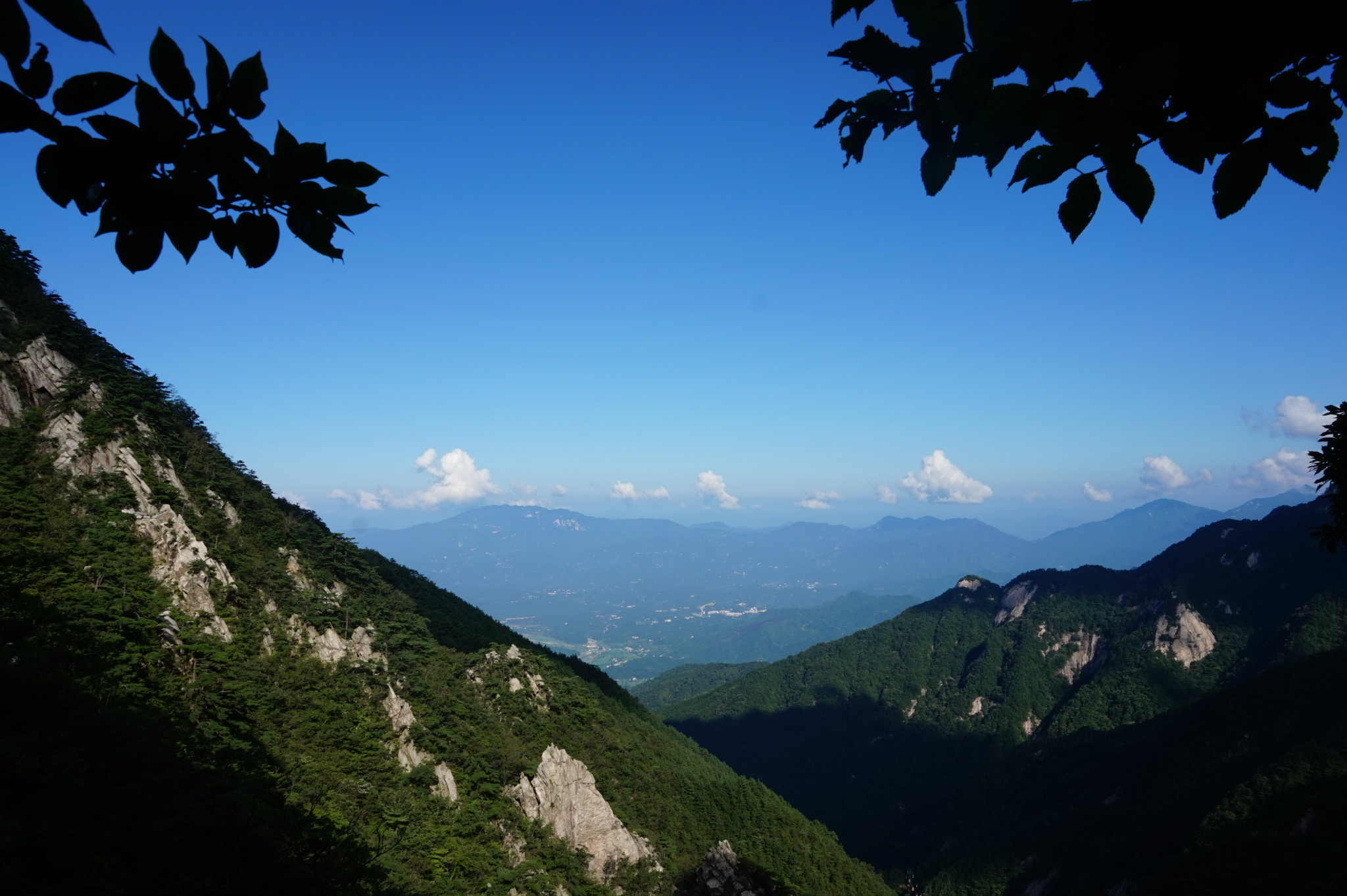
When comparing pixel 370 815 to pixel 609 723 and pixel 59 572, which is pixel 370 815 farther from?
pixel 609 723

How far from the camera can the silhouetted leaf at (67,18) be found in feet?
4.28

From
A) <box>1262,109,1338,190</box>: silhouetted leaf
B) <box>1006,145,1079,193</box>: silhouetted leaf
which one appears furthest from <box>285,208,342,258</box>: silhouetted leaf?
<box>1262,109,1338,190</box>: silhouetted leaf

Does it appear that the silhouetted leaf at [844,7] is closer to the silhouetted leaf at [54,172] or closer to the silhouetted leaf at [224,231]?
the silhouetted leaf at [224,231]

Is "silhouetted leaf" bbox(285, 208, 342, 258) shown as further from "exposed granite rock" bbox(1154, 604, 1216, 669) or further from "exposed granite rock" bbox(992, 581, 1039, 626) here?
"exposed granite rock" bbox(992, 581, 1039, 626)

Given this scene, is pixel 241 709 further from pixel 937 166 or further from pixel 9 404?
pixel 937 166

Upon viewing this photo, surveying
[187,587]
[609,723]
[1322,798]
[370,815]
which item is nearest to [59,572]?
[187,587]

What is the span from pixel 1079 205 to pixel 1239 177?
1.63 feet

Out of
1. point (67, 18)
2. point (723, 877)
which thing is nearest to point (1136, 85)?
point (67, 18)

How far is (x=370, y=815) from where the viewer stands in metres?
24.4

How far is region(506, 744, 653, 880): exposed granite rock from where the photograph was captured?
1442 inches

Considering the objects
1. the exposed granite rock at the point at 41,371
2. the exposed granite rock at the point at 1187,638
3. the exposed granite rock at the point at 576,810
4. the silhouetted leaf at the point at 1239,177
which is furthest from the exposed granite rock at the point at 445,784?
the exposed granite rock at the point at 1187,638

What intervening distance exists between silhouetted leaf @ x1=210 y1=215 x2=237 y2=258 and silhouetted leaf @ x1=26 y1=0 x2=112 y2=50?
521 mm

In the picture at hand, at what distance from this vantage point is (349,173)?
181 centimetres

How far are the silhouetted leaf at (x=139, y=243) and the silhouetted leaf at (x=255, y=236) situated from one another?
19 centimetres
